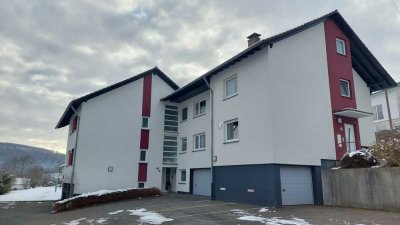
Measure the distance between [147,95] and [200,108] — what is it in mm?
4962

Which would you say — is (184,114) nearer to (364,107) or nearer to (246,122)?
(246,122)

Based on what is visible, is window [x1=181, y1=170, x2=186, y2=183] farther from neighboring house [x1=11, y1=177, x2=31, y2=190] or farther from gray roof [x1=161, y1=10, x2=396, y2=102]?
neighboring house [x1=11, y1=177, x2=31, y2=190]

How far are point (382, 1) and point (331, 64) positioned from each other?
17.1 ft

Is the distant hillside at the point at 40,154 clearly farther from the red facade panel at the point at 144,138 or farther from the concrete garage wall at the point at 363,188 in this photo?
the concrete garage wall at the point at 363,188

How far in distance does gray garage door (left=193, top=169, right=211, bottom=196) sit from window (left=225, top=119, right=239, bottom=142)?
397cm

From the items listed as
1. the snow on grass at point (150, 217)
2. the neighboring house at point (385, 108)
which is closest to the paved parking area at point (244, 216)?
the snow on grass at point (150, 217)

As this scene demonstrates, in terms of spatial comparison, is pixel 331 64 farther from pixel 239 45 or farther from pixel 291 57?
pixel 239 45

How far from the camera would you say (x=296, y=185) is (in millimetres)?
15094

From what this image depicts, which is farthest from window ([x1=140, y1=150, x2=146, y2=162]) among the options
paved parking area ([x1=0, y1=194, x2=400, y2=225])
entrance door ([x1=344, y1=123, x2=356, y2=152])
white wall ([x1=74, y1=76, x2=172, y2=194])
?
entrance door ([x1=344, y1=123, x2=356, y2=152])

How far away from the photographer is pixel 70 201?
17.6 metres

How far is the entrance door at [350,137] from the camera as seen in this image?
17.3 m

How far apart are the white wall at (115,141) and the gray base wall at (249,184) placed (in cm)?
787

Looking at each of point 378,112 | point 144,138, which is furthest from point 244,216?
point 378,112

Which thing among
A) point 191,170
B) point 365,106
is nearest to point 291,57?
point 365,106
